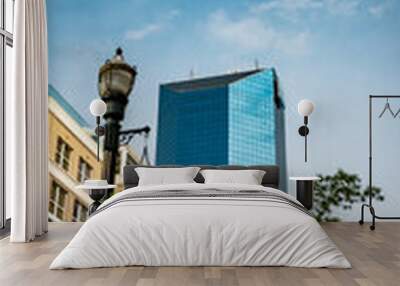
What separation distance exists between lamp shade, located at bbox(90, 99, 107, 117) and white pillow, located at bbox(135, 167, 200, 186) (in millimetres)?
925

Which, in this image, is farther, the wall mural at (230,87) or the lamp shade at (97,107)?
the wall mural at (230,87)

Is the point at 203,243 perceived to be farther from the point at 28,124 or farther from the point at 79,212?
the point at 79,212

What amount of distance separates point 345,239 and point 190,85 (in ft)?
9.60

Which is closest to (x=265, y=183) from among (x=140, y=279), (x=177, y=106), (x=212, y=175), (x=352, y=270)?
(x=212, y=175)

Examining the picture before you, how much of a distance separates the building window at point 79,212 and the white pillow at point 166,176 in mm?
1209

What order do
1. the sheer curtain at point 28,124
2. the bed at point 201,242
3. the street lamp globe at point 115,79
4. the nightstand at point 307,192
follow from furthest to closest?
the street lamp globe at point 115,79
the nightstand at point 307,192
the sheer curtain at point 28,124
the bed at point 201,242

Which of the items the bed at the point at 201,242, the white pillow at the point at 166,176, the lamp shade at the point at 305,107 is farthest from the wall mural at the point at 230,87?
the bed at the point at 201,242

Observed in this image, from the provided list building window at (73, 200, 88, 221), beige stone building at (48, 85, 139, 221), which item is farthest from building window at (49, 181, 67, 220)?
building window at (73, 200, 88, 221)

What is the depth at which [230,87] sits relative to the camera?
7.14 meters

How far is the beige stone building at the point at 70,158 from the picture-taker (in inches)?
275

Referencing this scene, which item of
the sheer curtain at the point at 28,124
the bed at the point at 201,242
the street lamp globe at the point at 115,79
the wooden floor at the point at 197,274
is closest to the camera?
the wooden floor at the point at 197,274

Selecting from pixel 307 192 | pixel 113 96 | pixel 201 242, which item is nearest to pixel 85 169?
pixel 113 96

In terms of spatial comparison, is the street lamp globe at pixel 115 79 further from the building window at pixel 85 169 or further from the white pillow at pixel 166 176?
the white pillow at pixel 166 176

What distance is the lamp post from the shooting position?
7.04m
